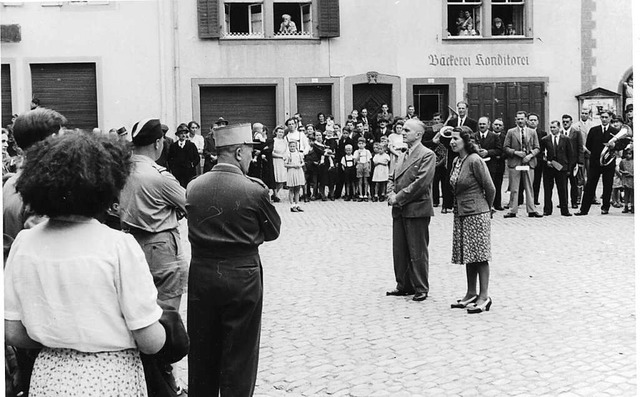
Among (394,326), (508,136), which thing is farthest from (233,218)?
(508,136)

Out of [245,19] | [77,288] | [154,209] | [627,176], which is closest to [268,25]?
[245,19]

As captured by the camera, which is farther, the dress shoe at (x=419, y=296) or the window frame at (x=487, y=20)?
the window frame at (x=487, y=20)

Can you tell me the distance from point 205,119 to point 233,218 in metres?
20.2

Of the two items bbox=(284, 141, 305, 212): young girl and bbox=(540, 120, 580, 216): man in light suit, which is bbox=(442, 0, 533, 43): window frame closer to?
bbox=(284, 141, 305, 212): young girl

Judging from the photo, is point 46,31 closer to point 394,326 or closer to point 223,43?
point 223,43

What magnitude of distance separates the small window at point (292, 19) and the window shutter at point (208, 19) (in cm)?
167

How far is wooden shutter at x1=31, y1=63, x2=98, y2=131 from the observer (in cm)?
2444

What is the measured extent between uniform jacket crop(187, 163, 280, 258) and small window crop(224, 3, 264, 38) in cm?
Answer: 2038

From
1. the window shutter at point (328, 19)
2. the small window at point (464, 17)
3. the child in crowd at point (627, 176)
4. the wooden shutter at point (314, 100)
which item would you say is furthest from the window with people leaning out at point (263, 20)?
the child in crowd at point (627, 176)

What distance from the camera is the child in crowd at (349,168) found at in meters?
21.4

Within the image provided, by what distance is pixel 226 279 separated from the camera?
5.31 meters

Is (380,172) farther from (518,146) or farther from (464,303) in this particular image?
(464,303)

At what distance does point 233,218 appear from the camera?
538 centimetres

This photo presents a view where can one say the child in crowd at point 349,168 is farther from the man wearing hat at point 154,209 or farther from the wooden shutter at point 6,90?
the man wearing hat at point 154,209
